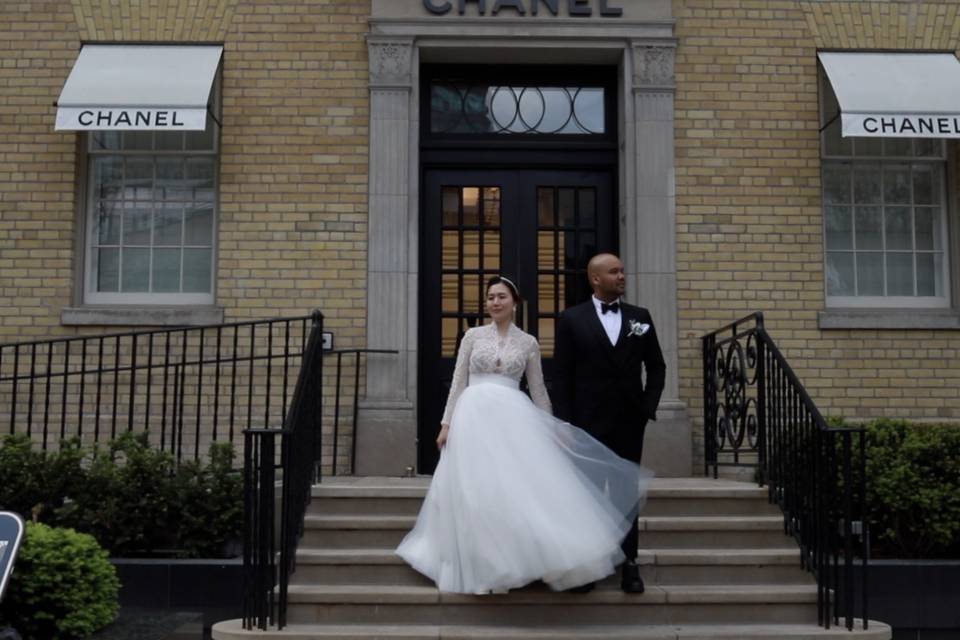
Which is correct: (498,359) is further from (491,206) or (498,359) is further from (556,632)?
(491,206)

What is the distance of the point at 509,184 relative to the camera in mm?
9969

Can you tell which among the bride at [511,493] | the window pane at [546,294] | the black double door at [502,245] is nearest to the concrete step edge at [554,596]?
the bride at [511,493]

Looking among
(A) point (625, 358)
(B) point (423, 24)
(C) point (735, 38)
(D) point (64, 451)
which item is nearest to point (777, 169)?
(C) point (735, 38)

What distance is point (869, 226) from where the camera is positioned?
9.96 meters

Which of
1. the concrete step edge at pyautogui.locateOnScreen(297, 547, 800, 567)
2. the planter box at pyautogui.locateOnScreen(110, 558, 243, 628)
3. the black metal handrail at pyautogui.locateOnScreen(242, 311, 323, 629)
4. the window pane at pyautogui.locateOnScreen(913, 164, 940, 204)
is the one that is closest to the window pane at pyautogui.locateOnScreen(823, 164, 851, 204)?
the window pane at pyautogui.locateOnScreen(913, 164, 940, 204)

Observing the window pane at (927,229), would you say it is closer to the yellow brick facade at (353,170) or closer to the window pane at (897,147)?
the window pane at (897,147)

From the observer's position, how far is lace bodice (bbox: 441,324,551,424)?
22.4ft

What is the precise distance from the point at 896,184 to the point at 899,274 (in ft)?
2.47

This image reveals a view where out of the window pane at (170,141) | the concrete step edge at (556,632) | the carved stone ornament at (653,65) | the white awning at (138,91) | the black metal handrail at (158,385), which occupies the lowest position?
the concrete step edge at (556,632)

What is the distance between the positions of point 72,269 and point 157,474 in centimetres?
252

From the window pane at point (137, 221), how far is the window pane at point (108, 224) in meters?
0.07

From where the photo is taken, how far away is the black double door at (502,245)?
387 inches

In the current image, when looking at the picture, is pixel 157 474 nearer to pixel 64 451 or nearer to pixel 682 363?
pixel 64 451

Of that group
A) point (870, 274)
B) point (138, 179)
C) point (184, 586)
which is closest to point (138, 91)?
point (138, 179)
